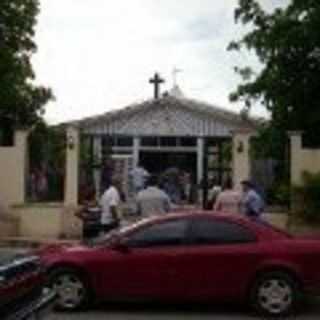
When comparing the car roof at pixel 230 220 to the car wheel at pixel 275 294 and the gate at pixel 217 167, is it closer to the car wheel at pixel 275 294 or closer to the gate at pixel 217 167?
the car wheel at pixel 275 294

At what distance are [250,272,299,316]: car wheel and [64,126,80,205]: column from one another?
47.5 feet

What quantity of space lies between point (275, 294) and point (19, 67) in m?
30.4

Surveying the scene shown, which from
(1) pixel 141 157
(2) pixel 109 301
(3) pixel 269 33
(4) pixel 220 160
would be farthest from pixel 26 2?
(2) pixel 109 301

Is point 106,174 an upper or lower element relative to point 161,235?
upper

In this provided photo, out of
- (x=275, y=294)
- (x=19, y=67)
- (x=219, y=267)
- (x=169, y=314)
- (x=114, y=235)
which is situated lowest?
(x=169, y=314)

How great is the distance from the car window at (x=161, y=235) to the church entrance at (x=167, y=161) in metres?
23.3

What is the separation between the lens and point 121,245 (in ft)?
54.4

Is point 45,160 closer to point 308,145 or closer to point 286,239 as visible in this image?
point 308,145

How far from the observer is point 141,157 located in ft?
134

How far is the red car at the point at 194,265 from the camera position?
16406mm

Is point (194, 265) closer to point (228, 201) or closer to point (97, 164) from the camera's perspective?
point (228, 201)

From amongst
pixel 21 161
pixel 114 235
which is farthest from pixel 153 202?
pixel 21 161

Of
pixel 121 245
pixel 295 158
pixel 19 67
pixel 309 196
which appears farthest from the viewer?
pixel 19 67

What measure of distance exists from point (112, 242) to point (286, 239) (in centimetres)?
235
